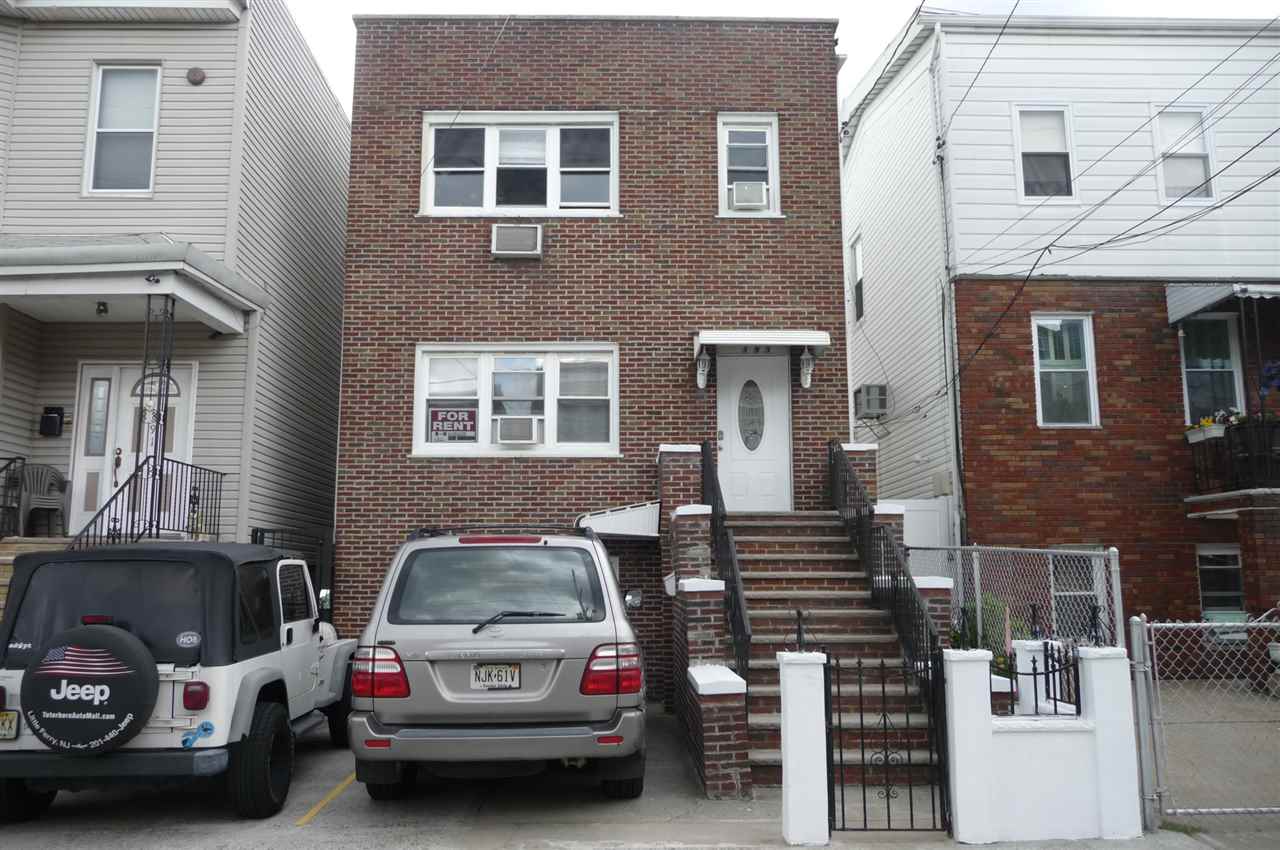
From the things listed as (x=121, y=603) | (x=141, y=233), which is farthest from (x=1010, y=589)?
(x=141, y=233)

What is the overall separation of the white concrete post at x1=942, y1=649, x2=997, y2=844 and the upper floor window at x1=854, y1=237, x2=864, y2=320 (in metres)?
12.5

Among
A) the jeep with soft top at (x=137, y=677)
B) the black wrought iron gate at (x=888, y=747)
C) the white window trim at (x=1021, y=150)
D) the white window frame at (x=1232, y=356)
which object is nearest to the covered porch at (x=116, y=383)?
the jeep with soft top at (x=137, y=677)

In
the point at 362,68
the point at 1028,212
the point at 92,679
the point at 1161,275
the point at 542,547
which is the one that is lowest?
the point at 92,679

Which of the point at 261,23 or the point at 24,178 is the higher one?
the point at 261,23

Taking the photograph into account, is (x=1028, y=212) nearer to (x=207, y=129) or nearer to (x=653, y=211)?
(x=653, y=211)

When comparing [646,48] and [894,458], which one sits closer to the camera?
[646,48]

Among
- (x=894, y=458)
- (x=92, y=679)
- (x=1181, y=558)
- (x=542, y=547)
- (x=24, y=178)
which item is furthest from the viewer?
(x=894, y=458)

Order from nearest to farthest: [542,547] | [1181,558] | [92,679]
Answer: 1. [92,679]
2. [542,547]
3. [1181,558]

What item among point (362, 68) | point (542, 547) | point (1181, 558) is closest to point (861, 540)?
point (542, 547)

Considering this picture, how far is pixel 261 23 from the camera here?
12688mm

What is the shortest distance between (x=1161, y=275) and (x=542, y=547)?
1074 cm

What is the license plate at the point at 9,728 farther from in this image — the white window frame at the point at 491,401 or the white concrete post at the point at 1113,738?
the white concrete post at the point at 1113,738

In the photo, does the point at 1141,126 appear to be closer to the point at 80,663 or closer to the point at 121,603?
the point at 121,603

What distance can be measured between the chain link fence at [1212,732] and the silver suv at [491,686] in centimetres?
342
